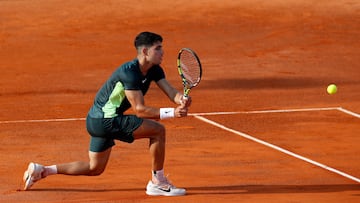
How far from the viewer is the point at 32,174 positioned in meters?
13.7

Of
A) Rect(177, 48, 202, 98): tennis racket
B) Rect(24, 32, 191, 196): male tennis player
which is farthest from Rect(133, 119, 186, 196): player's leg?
Rect(177, 48, 202, 98): tennis racket

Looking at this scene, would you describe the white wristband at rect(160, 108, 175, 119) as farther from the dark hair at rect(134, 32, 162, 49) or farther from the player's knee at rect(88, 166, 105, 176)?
the player's knee at rect(88, 166, 105, 176)

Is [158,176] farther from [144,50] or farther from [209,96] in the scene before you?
[209,96]

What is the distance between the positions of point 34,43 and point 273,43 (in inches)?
188

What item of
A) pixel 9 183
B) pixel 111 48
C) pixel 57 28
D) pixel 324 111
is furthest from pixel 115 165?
pixel 57 28

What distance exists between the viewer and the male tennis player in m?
13.2

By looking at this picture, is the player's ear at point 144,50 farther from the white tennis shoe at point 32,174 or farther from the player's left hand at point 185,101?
the white tennis shoe at point 32,174

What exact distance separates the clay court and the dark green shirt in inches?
37.2

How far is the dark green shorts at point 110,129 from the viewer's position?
13438mm

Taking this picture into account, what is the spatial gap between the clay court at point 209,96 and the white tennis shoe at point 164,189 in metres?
0.09

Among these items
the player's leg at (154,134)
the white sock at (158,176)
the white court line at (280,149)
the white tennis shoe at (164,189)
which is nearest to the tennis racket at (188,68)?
the player's leg at (154,134)

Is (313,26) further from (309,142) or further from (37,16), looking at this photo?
(309,142)

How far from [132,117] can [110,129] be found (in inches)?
10.7

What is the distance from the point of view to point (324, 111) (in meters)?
18.7
